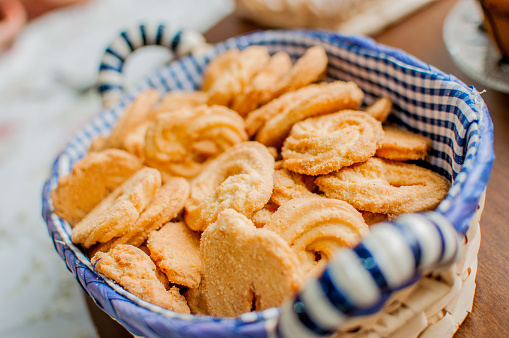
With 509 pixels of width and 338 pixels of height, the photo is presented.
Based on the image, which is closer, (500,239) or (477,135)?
(477,135)

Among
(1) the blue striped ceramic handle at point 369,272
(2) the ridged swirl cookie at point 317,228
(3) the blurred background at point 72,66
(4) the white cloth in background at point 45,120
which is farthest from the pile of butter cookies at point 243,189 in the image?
(4) the white cloth in background at point 45,120

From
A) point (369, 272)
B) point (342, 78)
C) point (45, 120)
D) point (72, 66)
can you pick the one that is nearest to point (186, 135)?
point (342, 78)

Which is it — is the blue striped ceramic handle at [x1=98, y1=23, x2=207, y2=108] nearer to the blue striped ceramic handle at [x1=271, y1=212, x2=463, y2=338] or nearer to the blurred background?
the blurred background

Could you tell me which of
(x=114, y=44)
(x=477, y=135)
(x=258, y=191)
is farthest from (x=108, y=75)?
(x=477, y=135)

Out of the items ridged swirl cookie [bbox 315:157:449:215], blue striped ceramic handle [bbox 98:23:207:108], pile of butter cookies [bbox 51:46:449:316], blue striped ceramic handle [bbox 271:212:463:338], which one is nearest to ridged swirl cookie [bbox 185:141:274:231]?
pile of butter cookies [bbox 51:46:449:316]

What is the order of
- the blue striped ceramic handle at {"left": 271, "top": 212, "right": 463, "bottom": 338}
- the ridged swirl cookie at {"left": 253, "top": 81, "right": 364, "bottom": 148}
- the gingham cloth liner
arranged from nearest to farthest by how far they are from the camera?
the blue striped ceramic handle at {"left": 271, "top": 212, "right": 463, "bottom": 338} → the gingham cloth liner → the ridged swirl cookie at {"left": 253, "top": 81, "right": 364, "bottom": 148}

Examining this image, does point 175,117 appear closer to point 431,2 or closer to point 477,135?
point 477,135
